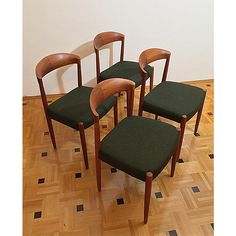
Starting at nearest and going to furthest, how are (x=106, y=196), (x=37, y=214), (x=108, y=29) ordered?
(x=37, y=214), (x=106, y=196), (x=108, y=29)

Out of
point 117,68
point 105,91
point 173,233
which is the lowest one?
point 173,233

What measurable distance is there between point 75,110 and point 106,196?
71cm

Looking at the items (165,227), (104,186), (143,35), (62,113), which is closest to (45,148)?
(62,113)

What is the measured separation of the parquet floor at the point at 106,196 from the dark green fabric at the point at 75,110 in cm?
42

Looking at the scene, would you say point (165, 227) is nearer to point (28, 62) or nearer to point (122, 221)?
point (122, 221)

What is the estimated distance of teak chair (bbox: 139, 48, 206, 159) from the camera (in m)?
2.07

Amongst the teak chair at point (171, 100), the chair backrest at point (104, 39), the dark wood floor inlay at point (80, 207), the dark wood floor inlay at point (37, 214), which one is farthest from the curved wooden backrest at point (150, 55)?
the dark wood floor inlay at point (37, 214)

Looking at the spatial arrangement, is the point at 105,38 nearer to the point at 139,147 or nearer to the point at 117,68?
the point at 117,68

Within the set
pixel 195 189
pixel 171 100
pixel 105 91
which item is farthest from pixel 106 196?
pixel 171 100

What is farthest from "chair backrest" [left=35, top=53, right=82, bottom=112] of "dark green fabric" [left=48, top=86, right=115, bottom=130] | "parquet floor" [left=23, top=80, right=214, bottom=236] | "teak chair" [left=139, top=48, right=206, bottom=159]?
"teak chair" [left=139, top=48, right=206, bottom=159]

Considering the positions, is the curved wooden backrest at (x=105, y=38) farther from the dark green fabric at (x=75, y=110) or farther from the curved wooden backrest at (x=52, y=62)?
the dark green fabric at (x=75, y=110)

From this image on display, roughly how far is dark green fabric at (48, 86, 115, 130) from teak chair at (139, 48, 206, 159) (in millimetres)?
331

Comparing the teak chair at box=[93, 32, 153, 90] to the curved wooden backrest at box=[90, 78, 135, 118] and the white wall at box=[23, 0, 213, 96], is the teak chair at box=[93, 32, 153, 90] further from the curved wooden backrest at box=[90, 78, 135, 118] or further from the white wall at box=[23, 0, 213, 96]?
the curved wooden backrest at box=[90, 78, 135, 118]

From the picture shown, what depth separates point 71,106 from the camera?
6.98 ft
